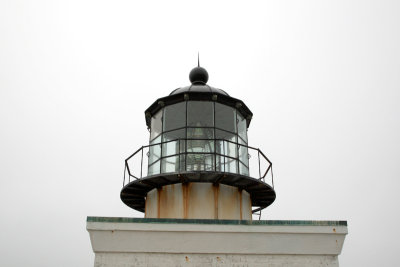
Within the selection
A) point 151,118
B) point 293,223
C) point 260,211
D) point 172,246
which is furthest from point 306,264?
point 151,118

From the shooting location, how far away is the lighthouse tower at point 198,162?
8289 mm

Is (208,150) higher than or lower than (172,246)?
higher

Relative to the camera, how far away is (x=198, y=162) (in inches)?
347

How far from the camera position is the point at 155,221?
6.90m

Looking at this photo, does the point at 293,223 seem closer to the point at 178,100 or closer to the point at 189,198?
the point at 189,198

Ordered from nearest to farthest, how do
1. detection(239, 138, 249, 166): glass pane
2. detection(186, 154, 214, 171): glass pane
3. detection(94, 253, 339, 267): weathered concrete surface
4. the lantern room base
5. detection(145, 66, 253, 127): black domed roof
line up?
1. detection(94, 253, 339, 267): weathered concrete surface
2. the lantern room base
3. detection(186, 154, 214, 171): glass pane
4. detection(145, 66, 253, 127): black domed roof
5. detection(239, 138, 249, 166): glass pane

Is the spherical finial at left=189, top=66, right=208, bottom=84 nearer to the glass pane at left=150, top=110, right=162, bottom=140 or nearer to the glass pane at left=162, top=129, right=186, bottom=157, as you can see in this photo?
the glass pane at left=150, top=110, right=162, bottom=140

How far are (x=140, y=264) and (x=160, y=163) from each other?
8.89 ft

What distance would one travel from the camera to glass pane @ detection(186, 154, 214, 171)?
28.8ft

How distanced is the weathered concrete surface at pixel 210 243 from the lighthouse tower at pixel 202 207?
18 millimetres

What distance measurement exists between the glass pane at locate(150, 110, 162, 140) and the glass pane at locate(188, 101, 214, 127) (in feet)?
Answer: 2.88

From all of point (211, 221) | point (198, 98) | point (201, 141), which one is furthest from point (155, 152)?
point (211, 221)

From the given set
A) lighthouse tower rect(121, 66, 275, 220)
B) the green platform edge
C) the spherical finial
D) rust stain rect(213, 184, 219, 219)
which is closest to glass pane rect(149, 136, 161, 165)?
lighthouse tower rect(121, 66, 275, 220)

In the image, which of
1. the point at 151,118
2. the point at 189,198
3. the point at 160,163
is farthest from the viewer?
the point at 151,118
